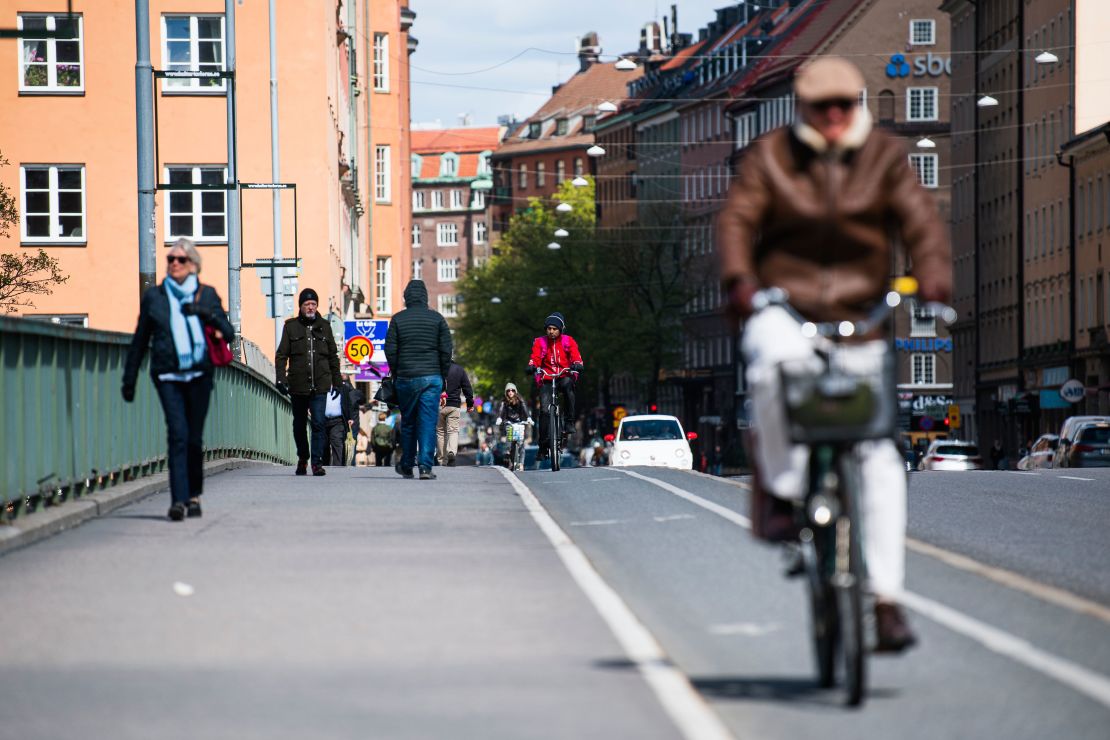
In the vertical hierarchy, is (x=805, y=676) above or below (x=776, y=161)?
below

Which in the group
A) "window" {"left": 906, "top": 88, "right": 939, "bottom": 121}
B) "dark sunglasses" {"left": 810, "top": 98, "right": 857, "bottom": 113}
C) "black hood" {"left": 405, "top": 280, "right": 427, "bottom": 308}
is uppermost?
"window" {"left": 906, "top": 88, "right": 939, "bottom": 121}

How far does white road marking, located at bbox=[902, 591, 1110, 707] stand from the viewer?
28.8 ft

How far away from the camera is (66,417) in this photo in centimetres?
1733

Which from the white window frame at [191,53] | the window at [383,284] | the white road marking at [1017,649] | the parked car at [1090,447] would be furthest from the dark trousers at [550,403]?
the window at [383,284]

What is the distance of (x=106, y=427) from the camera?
757 inches

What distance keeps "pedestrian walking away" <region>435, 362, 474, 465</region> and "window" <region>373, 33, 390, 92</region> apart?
59.4 meters

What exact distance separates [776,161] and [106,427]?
11375 millimetres

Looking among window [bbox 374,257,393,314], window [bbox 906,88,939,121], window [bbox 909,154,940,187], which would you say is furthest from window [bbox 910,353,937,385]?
window [bbox 374,257,393,314]

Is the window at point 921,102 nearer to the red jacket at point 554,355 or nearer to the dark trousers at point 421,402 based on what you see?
the red jacket at point 554,355

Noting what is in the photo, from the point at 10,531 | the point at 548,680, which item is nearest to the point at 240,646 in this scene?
the point at 548,680

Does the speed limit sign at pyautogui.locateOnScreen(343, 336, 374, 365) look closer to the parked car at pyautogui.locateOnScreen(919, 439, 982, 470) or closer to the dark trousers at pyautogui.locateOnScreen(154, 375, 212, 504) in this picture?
the parked car at pyautogui.locateOnScreen(919, 439, 982, 470)

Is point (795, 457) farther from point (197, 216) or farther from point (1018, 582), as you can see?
point (197, 216)

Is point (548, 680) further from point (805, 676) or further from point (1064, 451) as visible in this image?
point (1064, 451)

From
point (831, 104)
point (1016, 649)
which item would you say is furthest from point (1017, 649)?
point (831, 104)
